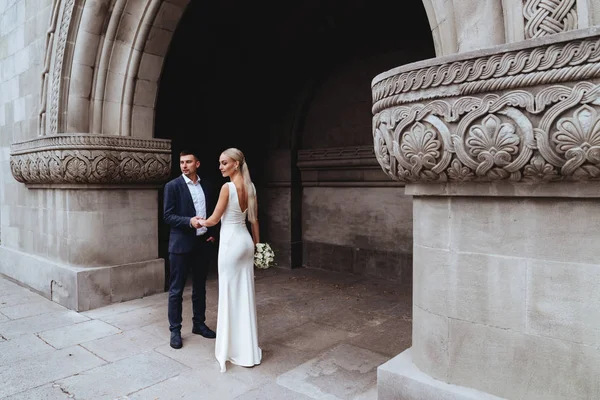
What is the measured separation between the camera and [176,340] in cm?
409

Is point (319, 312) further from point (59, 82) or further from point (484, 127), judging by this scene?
point (59, 82)

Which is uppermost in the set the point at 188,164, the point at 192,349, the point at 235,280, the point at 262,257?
the point at 188,164

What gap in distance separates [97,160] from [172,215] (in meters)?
1.96

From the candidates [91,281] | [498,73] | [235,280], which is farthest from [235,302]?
[91,281]

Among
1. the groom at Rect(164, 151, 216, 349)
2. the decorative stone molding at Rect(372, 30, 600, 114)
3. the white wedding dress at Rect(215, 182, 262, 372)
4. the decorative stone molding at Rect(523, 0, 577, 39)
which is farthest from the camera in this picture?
the groom at Rect(164, 151, 216, 349)

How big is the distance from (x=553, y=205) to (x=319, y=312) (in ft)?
11.7

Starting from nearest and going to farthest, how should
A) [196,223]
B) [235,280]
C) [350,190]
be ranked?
[235,280] < [196,223] < [350,190]

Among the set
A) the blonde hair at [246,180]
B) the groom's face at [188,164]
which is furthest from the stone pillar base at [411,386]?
the groom's face at [188,164]

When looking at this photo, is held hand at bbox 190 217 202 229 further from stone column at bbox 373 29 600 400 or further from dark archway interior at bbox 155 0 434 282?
dark archway interior at bbox 155 0 434 282

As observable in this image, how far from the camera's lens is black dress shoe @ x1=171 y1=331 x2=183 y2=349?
406cm

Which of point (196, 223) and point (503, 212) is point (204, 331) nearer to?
point (196, 223)

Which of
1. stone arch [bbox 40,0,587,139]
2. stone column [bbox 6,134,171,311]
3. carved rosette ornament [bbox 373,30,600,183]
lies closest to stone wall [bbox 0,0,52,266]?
stone column [bbox 6,134,171,311]

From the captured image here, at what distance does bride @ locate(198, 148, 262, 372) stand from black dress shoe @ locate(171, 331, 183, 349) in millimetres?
600

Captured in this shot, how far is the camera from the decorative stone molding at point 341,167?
23.2 feet
